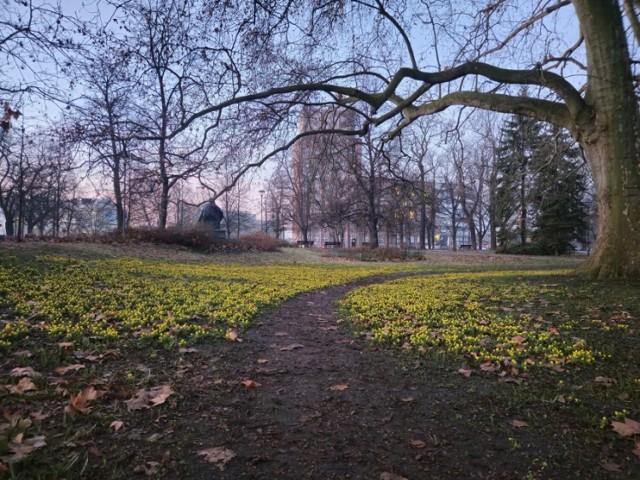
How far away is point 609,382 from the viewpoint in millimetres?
3371

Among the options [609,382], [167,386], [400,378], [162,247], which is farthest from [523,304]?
[162,247]

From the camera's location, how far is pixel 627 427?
2.62 m

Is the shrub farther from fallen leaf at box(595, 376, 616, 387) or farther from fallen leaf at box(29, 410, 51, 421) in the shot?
fallen leaf at box(595, 376, 616, 387)

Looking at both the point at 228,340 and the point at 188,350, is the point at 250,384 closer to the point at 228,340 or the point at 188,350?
the point at 188,350

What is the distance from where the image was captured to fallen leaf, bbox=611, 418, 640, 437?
2561 millimetres

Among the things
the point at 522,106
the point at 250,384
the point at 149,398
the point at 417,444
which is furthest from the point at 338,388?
the point at 522,106

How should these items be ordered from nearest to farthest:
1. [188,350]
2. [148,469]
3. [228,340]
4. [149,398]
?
[148,469]
[149,398]
[188,350]
[228,340]

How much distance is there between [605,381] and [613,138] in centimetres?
670

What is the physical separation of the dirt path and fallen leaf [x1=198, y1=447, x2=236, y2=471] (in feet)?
0.09

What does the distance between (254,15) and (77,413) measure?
248 inches

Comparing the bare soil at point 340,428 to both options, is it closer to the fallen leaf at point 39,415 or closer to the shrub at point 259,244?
the fallen leaf at point 39,415

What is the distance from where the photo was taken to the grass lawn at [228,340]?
2504 millimetres

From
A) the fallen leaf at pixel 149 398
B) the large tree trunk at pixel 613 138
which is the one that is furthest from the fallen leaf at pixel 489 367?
the large tree trunk at pixel 613 138

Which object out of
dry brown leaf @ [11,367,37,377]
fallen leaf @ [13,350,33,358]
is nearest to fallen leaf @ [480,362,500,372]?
dry brown leaf @ [11,367,37,377]
